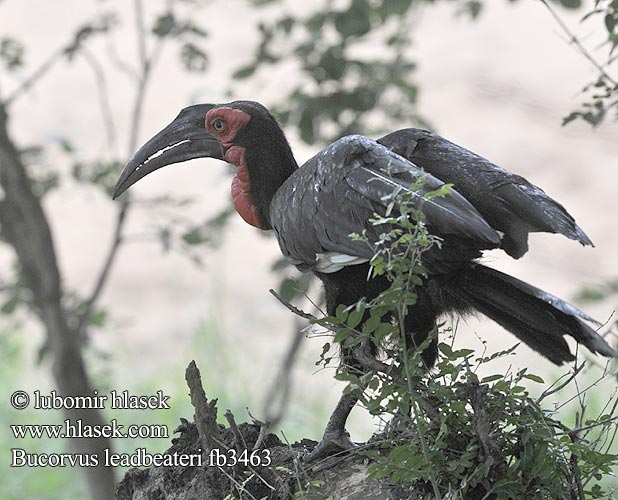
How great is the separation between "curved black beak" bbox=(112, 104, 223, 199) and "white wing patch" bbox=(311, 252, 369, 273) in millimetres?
416

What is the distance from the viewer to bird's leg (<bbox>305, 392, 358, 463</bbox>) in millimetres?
2041

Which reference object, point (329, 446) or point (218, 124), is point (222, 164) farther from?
point (329, 446)

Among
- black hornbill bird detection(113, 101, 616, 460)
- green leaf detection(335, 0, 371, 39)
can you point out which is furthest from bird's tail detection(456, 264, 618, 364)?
green leaf detection(335, 0, 371, 39)

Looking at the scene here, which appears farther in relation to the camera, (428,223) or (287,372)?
(287,372)

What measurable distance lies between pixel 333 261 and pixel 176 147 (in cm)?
54

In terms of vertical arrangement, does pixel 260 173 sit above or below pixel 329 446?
above

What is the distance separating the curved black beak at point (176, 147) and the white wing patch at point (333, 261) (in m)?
0.42

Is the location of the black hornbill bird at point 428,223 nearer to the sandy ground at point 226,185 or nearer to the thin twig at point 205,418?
the thin twig at point 205,418

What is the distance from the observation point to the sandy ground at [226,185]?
5.72 meters

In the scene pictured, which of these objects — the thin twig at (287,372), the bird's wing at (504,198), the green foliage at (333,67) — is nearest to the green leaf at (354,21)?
the green foliage at (333,67)

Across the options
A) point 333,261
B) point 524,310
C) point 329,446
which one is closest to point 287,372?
point 329,446

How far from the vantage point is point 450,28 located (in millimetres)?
8609

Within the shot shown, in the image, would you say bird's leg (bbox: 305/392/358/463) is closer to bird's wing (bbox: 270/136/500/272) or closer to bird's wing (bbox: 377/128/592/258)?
bird's wing (bbox: 270/136/500/272)

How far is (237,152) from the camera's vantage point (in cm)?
227
